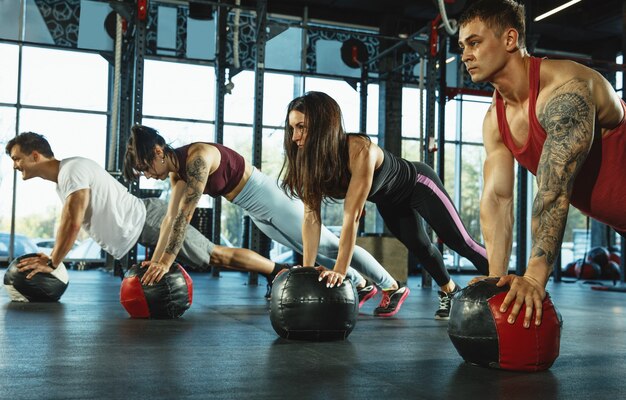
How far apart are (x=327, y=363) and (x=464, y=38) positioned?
99 centimetres

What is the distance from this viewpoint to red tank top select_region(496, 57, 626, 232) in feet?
5.91

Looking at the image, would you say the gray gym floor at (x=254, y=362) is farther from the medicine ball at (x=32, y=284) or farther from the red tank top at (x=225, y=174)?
the red tank top at (x=225, y=174)

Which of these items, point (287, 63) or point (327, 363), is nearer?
point (327, 363)

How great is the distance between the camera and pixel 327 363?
191cm

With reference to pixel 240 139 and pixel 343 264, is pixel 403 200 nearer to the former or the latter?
pixel 343 264

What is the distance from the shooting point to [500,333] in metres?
1.68

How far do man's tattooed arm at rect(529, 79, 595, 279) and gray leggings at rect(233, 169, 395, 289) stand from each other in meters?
1.83

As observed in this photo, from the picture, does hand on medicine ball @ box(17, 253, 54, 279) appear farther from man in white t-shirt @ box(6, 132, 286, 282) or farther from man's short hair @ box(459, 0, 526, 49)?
man's short hair @ box(459, 0, 526, 49)

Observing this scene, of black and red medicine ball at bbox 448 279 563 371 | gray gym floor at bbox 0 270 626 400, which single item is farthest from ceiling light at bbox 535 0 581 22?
black and red medicine ball at bbox 448 279 563 371

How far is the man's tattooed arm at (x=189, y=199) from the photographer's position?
3.05 m

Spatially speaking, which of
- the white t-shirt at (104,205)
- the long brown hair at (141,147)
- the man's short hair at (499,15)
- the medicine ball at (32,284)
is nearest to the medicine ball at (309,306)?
the man's short hair at (499,15)

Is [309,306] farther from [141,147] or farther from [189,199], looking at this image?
[141,147]

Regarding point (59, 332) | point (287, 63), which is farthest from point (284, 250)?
point (59, 332)

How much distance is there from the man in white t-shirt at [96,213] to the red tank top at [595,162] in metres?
2.11
